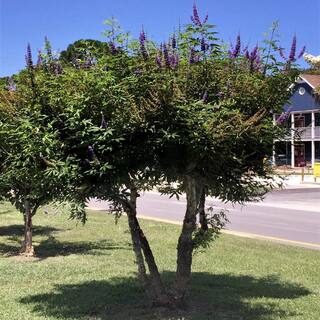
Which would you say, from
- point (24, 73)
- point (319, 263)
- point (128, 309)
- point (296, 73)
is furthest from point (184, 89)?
point (319, 263)

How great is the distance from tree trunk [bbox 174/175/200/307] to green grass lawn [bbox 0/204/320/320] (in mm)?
213

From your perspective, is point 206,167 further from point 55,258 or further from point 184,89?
point 55,258

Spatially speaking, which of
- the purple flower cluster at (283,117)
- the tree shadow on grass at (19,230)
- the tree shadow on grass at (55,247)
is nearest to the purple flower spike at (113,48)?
the purple flower cluster at (283,117)

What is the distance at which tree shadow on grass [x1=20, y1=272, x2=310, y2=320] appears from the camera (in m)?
5.57

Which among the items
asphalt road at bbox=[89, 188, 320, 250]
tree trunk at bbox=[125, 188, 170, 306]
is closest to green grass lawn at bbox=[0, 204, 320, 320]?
tree trunk at bbox=[125, 188, 170, 306]

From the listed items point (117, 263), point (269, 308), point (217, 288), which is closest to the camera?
point (269, 308)

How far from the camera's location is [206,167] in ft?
16.4

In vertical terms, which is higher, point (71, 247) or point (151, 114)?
point (151, 114)

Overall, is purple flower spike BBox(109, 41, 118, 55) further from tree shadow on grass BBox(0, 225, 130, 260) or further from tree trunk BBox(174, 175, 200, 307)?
tree shadow on grass BBox(0, 225, 130, 260)

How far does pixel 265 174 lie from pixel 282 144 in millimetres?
367

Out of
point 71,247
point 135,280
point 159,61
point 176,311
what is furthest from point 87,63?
point 71,247

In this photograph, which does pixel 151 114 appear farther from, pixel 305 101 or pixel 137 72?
pixel 305 101

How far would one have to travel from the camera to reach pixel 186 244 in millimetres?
5570

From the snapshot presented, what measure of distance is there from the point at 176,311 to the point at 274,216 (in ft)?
40.0
